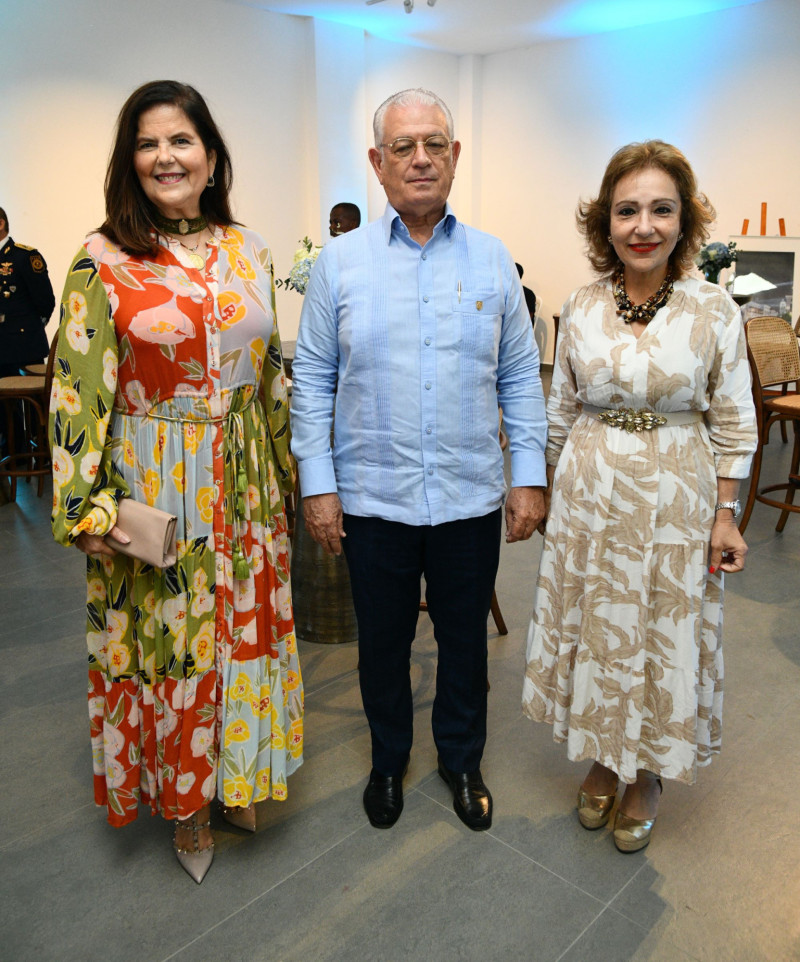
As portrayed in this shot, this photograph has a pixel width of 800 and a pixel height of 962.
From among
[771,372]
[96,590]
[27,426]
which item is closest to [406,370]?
[96,590]

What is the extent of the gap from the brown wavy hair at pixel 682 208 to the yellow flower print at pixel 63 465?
4.06 feet

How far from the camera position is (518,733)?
2506mm

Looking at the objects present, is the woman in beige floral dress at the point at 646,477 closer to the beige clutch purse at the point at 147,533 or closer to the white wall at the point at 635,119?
the beige clutch purse at the point at 147,533

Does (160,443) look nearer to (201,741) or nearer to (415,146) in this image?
(201,741)

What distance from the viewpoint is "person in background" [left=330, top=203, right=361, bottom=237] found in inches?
161

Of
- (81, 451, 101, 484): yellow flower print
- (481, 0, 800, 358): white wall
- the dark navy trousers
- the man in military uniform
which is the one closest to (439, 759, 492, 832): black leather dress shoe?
the dark navy trousers

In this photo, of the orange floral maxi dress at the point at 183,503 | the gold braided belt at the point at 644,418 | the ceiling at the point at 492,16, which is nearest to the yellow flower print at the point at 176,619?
the orange floral maxi dress at the point at 183,503

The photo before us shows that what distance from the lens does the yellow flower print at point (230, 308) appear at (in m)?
1.70

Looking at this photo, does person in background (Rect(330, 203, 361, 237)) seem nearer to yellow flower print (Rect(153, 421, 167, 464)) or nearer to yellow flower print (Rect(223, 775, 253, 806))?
yellow flower print (Rect(153, 421, 167, 464))

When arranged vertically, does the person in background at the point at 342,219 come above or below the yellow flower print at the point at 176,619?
above

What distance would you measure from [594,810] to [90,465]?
149 cm

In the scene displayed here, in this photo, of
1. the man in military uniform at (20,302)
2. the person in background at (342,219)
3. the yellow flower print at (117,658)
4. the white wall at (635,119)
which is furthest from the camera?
the white wall at (635,119)

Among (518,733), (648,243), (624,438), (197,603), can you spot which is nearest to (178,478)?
(197,603)

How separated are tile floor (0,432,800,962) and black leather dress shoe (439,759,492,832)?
0.11 feet
